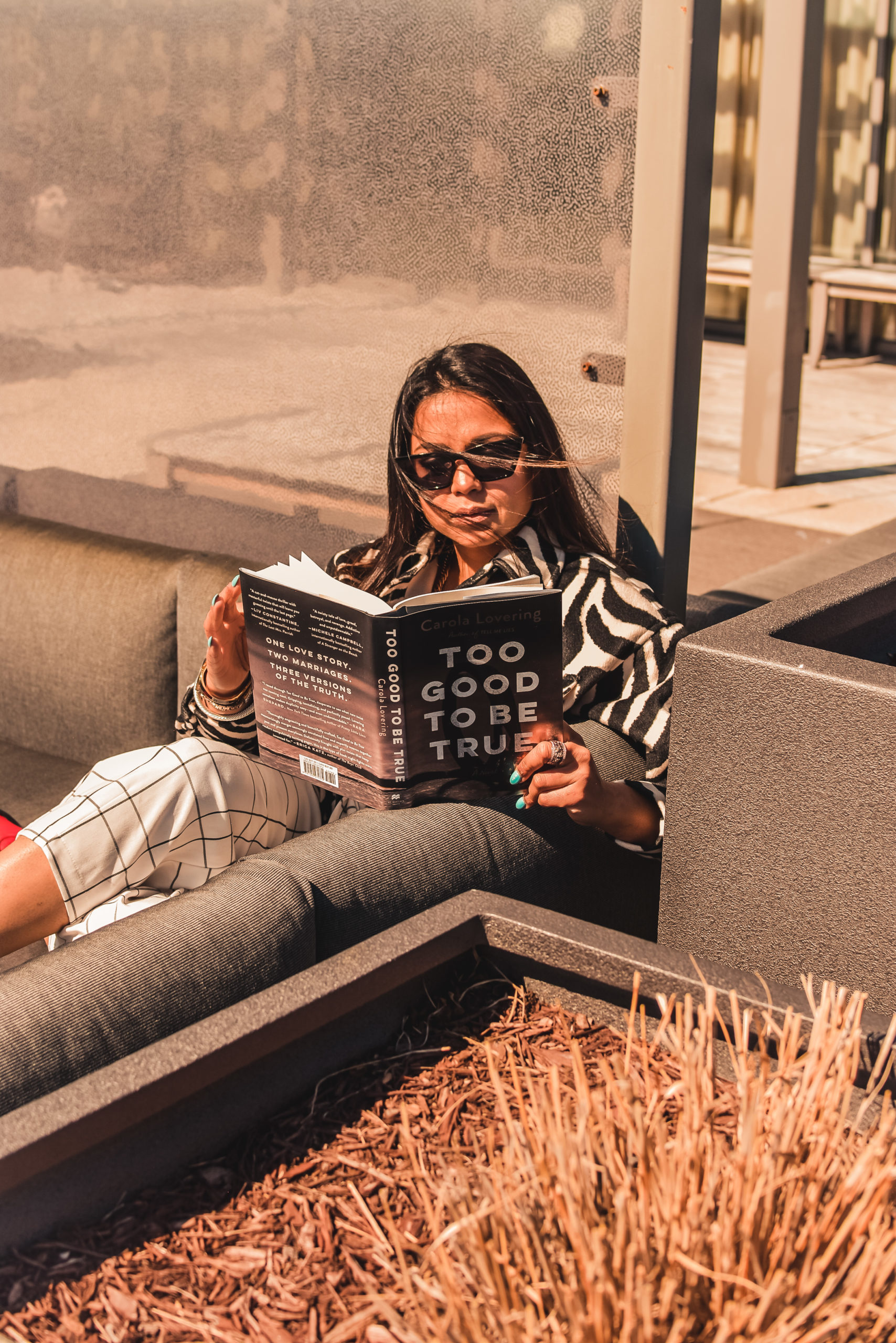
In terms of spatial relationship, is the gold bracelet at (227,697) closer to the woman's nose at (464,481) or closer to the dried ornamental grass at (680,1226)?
the woman's nose at (464,481)

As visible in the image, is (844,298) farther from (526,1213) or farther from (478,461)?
(526,1213)

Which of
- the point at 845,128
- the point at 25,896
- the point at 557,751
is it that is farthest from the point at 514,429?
the point at 845,128

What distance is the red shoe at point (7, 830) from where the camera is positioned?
2.25m

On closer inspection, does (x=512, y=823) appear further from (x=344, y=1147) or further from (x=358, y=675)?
(x=344, y=1147)

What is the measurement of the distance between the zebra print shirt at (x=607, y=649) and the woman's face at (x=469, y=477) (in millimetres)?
59

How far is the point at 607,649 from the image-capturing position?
211 centimetres

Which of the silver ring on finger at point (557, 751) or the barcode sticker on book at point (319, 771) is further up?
the silver ring on finger at point (557, 751)

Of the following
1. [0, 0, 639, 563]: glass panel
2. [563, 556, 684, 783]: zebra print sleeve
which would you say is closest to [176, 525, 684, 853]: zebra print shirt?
[563, 556, 684, 783]: zebra print sleeve

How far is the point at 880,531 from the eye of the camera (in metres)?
4.38

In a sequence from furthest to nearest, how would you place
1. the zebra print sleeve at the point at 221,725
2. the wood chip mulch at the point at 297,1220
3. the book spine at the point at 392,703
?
the zebra print sleeve at the point at 221,725
the book spine at the point at 392,703
the wood chip mulch at the point at 297,1220

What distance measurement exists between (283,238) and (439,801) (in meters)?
1.51

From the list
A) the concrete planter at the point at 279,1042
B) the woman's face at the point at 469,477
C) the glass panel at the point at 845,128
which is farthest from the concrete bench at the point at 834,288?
the concrete planter at the point at 279,1042

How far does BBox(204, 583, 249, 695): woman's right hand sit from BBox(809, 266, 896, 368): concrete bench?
318 inches

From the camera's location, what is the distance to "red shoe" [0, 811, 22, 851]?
7.38 ft
